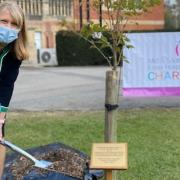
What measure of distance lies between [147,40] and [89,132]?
245cm

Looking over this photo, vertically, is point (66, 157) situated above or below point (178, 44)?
below

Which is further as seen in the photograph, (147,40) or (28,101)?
(28,101)

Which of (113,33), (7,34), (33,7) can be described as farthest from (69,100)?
(33,7)

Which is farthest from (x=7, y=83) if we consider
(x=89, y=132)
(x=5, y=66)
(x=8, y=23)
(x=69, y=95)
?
(x=69, y=95)

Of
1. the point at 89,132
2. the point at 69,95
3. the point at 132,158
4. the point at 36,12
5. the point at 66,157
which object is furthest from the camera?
the point at 36,12

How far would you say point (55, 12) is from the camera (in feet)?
117

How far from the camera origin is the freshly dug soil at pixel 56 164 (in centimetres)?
435

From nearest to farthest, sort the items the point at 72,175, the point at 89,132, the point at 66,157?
1. the point at 72,175
2. the point at 66,157
3. the point at 89,132

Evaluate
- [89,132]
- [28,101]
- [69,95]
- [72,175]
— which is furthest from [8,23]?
[69,95]

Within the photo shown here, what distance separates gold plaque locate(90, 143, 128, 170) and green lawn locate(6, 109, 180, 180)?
3.98 feet

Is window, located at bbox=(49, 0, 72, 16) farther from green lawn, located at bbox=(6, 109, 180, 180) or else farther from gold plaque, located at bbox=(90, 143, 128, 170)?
gold plaque, located at bbox=(90, 143, 128, 170)

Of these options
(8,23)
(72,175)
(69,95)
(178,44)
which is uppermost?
(8,23)

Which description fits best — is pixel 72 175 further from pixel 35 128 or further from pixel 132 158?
pixel 35 128

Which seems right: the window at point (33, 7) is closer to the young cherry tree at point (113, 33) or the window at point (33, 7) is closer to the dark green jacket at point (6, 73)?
the young cherry tree at point (113, 33)
